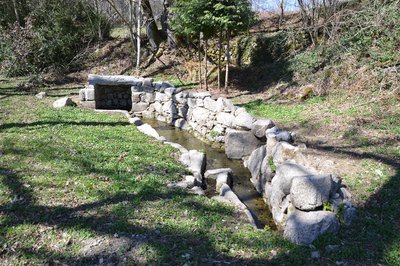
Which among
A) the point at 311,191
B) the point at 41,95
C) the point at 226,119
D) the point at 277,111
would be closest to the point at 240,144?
the point at 226,119

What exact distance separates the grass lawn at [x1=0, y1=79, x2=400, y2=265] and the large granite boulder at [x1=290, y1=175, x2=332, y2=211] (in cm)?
42

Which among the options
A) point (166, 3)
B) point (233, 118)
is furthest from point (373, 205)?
point (166, 3)

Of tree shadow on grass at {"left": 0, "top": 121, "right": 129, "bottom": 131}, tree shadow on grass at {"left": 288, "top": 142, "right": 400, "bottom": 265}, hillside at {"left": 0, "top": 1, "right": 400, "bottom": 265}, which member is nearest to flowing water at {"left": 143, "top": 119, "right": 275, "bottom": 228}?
hillside at {"left": 0, "top": 1, "right": 400, "bottom": 265}

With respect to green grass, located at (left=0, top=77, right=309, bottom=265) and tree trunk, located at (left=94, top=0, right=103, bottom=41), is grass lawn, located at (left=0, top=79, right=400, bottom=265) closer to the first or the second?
green grass, located at (left=0, top=77, right=309, bottom=265)

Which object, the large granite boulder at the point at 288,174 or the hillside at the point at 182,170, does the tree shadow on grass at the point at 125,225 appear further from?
the large granite boulder at the point at 288,174

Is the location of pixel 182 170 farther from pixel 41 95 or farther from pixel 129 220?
pixel 41 95

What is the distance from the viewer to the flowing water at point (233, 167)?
5.28 m

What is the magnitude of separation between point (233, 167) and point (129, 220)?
11.5ft

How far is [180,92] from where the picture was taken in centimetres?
1052

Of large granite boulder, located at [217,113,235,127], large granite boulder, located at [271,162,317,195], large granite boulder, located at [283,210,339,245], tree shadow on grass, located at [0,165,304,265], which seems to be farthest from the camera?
large granite boulder, located at [217,113,235,127]

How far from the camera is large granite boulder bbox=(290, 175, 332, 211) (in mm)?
3938

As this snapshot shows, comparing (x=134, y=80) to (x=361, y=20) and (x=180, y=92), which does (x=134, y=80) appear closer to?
(x=180, y=92)

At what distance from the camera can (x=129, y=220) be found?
3.95 m

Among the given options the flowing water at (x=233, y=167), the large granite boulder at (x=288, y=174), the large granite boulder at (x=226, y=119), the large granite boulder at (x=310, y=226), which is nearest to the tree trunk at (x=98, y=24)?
the flowing water at (x=233, y=167)
